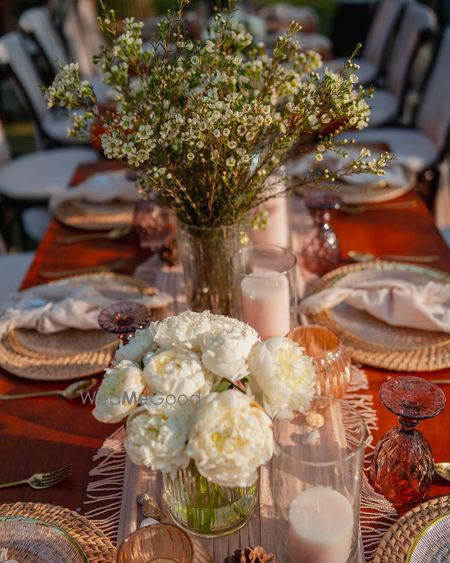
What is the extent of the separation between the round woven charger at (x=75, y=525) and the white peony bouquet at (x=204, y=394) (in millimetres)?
222

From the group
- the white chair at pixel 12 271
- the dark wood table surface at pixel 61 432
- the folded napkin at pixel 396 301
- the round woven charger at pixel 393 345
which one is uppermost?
the folded napkin at pixel 396 301

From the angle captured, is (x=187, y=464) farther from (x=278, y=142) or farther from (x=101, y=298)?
(x=101, y=298)

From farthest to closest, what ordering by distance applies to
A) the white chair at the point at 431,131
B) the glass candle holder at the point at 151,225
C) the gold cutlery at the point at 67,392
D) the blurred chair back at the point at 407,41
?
the blurred chair back at the point at 407,41 < the white chair at the point at 431,131 < the glass candle holder at the point at 151,225 < the gold cutlery at the point at 67,392

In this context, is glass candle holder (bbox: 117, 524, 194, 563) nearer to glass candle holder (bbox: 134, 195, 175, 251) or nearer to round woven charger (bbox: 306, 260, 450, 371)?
round woven charger (bbox: 306, 260, 450, 371)

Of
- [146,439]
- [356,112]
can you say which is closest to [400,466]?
[146,439]

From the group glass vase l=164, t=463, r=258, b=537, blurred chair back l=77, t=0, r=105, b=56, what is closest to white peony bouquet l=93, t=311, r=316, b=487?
glass vase l=164, t=463, r=258, b=537

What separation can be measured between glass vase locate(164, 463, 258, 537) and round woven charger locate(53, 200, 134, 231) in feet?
3.46

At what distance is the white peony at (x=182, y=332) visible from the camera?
0.73 meters

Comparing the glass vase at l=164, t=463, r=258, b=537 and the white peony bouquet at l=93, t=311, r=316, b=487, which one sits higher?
the white peony bouquet at l=93, t=311, r=316, b=487

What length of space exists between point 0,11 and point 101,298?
5.02 meters

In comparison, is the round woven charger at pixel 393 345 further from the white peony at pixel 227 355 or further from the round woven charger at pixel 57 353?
the white peony at pixel 227 355

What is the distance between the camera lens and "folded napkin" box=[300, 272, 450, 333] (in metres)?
1.24

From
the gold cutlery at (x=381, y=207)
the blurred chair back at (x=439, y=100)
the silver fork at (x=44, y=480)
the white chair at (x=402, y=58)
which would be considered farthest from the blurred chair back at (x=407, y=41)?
the silver fork at (x=44, y=480)

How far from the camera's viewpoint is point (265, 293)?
116 cm
